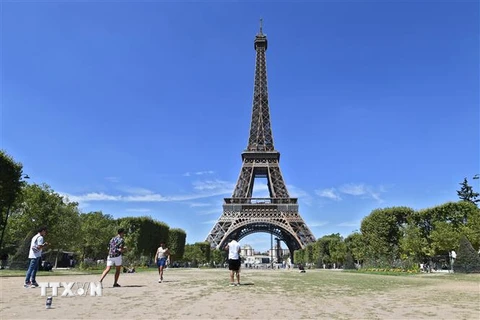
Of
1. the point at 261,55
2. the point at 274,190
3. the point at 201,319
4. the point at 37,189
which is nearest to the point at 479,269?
the point at 201,319

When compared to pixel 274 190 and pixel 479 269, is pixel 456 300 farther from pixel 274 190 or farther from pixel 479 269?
pixel 274 190

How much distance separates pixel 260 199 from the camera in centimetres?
7856

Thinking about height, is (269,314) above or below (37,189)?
below

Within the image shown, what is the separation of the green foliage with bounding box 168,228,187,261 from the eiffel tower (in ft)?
29.4

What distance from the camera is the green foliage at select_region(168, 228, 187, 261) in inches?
2347

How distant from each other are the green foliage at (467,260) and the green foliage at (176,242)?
38640 millimetres

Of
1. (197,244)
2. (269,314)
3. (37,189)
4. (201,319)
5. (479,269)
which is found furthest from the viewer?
(197,244)

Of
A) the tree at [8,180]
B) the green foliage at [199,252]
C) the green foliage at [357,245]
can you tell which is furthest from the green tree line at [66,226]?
the green foliage at [357,245]

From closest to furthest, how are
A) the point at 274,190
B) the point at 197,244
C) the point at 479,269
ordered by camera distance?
the point at 479,269, the point at 197,244, the point at 274,190

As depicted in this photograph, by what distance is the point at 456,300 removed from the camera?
34.3 ft

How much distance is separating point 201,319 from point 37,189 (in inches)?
1591

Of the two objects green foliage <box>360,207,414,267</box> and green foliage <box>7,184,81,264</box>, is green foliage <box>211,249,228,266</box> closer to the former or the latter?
green foliage <box>7,184,81,264</box>

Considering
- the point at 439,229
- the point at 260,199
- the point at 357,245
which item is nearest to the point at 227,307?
the point at 439,229

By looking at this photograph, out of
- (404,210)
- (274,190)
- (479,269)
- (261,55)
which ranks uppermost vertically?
(261,55)
